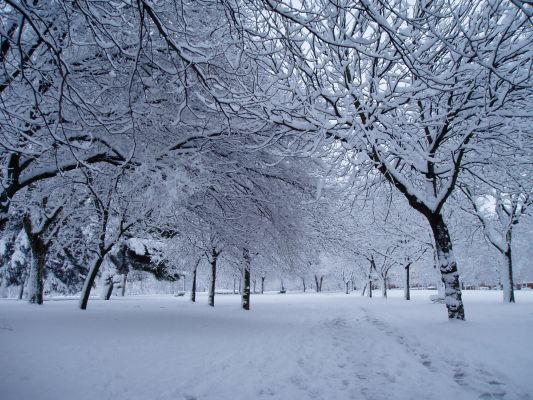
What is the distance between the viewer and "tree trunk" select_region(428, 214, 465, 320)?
8.33m

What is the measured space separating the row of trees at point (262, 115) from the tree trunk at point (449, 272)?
36mm

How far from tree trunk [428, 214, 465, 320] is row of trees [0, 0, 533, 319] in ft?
0.12

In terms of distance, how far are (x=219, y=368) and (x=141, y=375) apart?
1.09m

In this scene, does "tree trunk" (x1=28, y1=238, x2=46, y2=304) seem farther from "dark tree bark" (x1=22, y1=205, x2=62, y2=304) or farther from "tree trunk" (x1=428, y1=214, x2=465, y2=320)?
Answer: "tree trunk" (x1=428, y1=214, x2=465, y2=320)

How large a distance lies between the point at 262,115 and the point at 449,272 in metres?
6.22

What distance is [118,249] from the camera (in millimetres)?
17875

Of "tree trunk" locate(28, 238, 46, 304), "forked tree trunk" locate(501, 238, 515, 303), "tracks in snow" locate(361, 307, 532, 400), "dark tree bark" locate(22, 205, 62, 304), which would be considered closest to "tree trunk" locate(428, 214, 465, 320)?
"tracks in snow" locate(361, 307, 532, 400)

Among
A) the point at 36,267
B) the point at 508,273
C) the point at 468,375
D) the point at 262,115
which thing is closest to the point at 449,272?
the point at 468,375

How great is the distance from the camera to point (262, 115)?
6.48m

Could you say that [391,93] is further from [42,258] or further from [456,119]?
[42,258]

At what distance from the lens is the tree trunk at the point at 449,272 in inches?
328

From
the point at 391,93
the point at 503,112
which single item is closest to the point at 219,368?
the point at 391,93

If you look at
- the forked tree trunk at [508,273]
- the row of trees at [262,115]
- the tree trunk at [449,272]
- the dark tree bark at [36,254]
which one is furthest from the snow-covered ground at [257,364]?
the forked tree trunk at [508,273]

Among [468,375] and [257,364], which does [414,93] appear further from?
[257,364]
